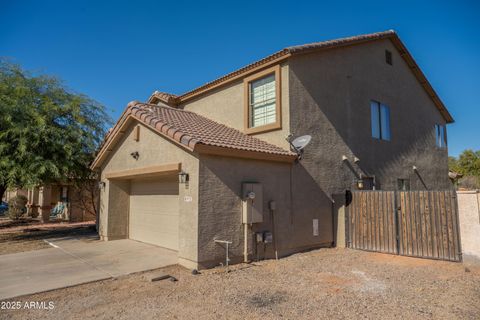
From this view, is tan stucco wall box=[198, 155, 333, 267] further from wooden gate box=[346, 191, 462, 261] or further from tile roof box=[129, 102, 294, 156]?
wooden gate box=[346, 191, 462, 261]

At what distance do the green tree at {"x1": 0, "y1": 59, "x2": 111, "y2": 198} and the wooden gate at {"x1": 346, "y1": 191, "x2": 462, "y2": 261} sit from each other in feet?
40.5

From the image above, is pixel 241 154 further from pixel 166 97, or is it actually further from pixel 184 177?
pixel 166 97

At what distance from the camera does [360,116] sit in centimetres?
1299

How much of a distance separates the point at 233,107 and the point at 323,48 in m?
4.15

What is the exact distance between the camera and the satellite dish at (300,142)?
9938 mm

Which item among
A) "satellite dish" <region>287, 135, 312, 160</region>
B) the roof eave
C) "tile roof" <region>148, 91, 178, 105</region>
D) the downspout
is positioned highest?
"tile roof" <region>148, 91, 178, 105</region>

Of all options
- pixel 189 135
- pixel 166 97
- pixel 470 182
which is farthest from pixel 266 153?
Result: pixel 470 182

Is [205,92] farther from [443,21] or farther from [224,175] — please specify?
[443,21]

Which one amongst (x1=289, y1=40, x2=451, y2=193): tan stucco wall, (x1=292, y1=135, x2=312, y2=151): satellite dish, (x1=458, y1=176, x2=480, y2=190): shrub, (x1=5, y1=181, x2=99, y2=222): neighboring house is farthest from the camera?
(x1=458, y1=176, x2=480, y2=190): shrub

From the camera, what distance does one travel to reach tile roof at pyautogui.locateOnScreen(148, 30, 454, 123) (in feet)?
34.7

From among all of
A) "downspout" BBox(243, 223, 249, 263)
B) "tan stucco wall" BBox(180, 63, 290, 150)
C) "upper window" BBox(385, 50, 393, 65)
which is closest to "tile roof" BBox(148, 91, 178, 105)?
"tan stucco wall" BBox(180, 63, 290, 150)

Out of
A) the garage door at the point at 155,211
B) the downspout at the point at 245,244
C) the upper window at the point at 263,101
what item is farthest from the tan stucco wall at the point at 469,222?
the garage door at the point at 155,211

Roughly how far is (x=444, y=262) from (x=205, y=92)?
1094cm

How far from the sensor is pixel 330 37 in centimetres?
1231
